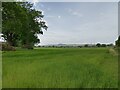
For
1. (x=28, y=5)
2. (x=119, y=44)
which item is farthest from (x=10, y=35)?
(x=119, y=44)

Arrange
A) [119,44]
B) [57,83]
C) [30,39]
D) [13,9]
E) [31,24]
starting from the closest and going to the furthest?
[57,83], [13,9], [119,44], [31,24], [30,39]

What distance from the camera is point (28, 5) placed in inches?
2421

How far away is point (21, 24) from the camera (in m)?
41.1

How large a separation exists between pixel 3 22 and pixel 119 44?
94.1 feet

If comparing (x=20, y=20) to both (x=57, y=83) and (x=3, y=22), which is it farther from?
(x=57, y=83)

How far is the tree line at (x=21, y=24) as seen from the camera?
122 ft

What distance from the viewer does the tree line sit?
1464 inches

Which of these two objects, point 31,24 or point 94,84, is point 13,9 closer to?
point 31,24

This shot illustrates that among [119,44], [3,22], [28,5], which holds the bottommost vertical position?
[119,44]

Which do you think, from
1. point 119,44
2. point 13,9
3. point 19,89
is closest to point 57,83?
point 19,89

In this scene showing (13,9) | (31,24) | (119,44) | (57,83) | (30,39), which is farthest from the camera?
(30,39)

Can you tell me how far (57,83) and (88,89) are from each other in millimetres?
1110

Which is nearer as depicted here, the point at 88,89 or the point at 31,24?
the point at 88,89

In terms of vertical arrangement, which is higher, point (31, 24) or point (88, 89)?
point (31, 24)
